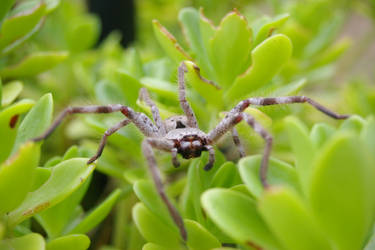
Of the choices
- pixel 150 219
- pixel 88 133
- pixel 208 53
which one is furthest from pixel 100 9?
pixel 150 219

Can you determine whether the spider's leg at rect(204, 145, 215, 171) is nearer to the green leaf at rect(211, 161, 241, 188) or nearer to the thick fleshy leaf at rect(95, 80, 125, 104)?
the green leaf at rect(211, 161, 241, 188)

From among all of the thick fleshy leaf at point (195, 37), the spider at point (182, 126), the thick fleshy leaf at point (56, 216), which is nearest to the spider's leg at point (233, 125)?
the spider at point (182, 126)

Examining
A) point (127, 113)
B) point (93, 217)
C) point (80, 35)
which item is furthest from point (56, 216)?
point (80, 35)

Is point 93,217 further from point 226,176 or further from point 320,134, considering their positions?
point 320,134

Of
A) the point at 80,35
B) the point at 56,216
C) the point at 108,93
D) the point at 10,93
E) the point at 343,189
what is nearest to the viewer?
the point at 343,189

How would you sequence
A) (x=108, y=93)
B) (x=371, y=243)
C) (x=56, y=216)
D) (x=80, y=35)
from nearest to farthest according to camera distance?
(x=371, y=243), (x=56, y=216), (x=108, y=93), (x=80, y=35)

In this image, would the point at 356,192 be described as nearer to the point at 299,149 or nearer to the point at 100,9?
the point at 299,149

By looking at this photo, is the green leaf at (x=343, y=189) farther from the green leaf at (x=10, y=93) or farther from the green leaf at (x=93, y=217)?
the green leaf at (x=10, y=93)
